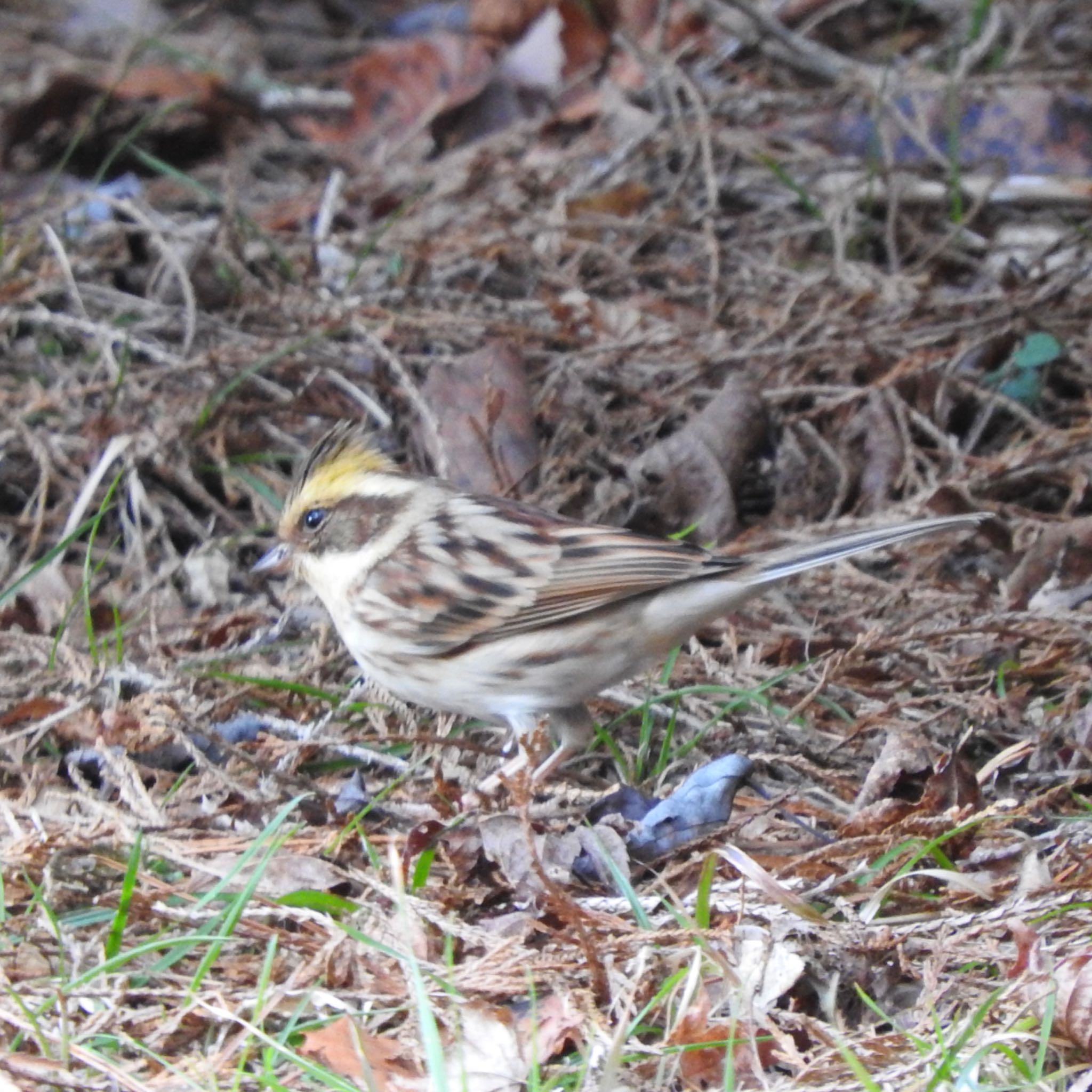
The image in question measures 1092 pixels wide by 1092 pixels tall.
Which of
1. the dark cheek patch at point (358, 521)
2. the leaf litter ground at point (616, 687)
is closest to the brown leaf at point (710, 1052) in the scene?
the leaf litter ground at point (616, 687)

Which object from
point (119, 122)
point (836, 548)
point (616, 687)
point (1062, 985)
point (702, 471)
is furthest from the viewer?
point (119, 122)

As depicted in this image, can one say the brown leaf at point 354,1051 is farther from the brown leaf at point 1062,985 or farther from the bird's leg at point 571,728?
the bird's leg at point 571,728

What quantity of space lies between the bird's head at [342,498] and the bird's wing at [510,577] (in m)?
0.15

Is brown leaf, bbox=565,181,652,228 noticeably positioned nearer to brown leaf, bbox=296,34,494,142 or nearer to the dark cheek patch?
brown leaf, bbox=296,34,494,142

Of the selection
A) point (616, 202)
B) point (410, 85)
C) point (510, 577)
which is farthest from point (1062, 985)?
point (410, 85)

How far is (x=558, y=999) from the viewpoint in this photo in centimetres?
292

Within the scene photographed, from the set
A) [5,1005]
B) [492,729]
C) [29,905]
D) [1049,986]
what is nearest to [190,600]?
[492,729]

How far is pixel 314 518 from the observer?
436 centimetres

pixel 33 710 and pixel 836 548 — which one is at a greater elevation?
pixel 836 548

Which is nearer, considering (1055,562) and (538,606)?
(538,606)

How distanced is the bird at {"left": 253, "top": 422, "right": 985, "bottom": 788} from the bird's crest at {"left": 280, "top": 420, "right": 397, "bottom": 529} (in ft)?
0.72

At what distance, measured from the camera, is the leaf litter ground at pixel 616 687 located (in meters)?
2.89

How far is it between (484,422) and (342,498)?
1074 millimetres

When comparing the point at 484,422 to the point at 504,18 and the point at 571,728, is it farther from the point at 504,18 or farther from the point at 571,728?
the point at 504,18
